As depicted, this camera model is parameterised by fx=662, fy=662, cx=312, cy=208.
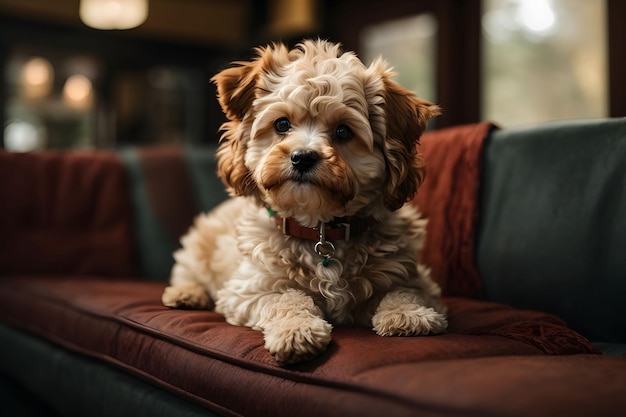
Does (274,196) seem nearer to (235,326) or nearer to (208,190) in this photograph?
(235,326)

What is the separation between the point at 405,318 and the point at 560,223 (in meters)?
0.83

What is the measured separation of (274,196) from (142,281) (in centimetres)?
155

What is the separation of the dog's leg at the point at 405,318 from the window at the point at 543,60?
298cm

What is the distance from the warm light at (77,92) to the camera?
26.3 ft

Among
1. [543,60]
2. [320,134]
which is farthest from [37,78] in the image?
[320,134]

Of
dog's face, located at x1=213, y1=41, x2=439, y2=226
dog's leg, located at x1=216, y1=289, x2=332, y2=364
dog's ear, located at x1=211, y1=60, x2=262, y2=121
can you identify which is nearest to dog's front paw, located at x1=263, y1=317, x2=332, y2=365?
dog's leg, located at x1=216, y1=289, x2=332, y2=364

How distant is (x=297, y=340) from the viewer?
1.63 meters

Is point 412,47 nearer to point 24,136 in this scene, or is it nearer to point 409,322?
point 409,322

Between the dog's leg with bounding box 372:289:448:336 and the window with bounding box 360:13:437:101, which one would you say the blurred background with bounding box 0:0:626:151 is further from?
the dog's leg with bounding box 372:289:448:336

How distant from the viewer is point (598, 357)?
5.58 feet

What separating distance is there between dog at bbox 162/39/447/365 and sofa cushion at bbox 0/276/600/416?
0.37 feet

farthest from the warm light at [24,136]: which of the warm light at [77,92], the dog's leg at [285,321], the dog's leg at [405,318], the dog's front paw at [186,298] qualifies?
the dog's leg at [405,318]

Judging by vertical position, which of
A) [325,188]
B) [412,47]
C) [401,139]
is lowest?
[325,188]

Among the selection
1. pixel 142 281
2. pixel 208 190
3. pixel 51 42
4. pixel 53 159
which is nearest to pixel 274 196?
pixel 142 281
